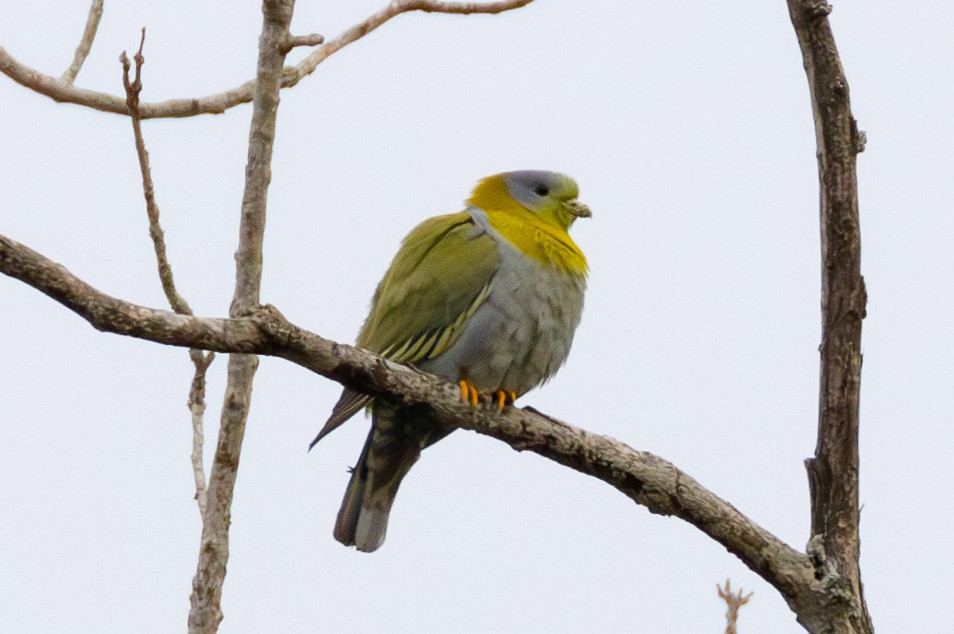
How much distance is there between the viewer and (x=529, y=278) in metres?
4.83

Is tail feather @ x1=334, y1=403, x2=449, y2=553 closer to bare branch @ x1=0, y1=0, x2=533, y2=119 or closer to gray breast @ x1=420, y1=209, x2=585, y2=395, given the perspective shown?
gray breast @ x1=420, y1=209, x2=585, y2=395

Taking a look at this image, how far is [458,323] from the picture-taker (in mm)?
4738

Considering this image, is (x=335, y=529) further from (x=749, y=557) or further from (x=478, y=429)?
(x=749, y=557)

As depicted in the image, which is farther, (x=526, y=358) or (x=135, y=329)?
(x=526, y=358)

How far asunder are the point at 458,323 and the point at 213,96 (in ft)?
3.99

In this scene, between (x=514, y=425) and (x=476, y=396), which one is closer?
(x=514, y=425)

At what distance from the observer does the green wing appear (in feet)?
15.6

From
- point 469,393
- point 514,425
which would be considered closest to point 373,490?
point 469,393

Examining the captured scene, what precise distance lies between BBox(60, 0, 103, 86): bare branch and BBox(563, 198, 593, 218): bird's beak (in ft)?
7.09

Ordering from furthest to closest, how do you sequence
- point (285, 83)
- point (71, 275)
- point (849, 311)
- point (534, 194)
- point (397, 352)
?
point (534, 194)
point (397, 352)
point (285, 83)
point (849, 311)
point (71, 275)

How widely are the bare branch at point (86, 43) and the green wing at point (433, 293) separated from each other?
1440 mm

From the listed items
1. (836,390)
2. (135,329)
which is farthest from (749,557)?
(135,329)

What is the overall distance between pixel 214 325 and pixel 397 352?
1885 mm

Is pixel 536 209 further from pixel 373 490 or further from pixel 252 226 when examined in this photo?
pixel 252 226
